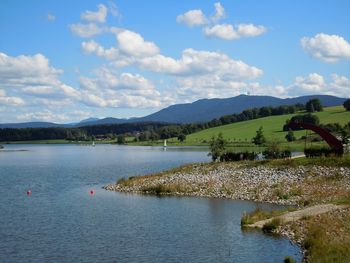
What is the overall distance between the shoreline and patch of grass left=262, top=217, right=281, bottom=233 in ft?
32.9

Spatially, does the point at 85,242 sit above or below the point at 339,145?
below

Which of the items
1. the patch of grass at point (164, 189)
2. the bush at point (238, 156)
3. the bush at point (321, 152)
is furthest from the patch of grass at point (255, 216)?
the bush at point (238, 156)

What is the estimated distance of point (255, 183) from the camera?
2525 inches

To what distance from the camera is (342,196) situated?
51.4m

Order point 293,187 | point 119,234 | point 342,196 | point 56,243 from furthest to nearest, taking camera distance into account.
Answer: point 293,187, point 342,196, point 119,234, point 56,243

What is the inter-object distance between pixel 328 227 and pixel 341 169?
28.5 meters

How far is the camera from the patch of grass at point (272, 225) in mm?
39938

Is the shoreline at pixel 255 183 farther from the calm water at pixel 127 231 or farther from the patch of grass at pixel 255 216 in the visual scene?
the patch of grass at pixel 255 216

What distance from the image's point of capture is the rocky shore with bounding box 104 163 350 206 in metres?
56.5

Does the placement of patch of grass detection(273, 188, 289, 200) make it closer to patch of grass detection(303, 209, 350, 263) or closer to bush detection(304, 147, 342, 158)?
patch of grass detection(303, 209, 350, 263)

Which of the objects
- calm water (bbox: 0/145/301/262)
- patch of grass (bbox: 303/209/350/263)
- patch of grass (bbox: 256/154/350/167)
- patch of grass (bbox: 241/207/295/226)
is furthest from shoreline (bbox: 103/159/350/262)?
patch of grass (bbox: 303/209/350/263)

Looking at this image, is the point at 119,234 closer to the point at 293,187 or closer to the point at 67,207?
the point at 67,207

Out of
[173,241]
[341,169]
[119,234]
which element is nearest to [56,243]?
[119,234]

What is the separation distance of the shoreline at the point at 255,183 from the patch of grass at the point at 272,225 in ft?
32.9
